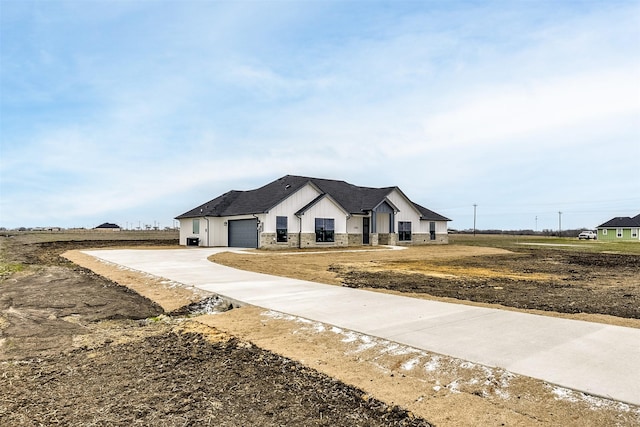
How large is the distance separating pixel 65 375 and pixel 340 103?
866 inches

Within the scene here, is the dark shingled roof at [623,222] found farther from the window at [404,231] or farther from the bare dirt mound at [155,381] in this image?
the bare dirt mound at [155,381]

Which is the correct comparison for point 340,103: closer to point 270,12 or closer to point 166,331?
point 270,12

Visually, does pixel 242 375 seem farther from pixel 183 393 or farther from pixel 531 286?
pixel 531 286

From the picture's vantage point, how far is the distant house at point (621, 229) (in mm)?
67000

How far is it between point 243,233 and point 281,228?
351cm

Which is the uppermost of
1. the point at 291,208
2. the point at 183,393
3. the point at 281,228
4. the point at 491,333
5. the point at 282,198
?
the point at 282,198

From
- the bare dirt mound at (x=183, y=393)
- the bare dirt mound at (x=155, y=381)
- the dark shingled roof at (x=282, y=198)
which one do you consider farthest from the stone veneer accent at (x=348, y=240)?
the bare dirt mound at (x=183, y=393)

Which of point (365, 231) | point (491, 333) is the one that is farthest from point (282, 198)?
point (491, 333)

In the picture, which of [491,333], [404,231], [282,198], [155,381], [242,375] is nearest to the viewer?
[155,381]

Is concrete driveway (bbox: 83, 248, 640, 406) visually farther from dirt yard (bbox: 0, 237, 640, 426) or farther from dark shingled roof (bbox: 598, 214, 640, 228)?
dark shingled roof (bbox: 598, 214, 640, 228)

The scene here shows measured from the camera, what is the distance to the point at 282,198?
30.5 metres

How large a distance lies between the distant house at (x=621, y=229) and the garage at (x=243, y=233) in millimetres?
64583

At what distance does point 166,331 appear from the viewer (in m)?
7.11

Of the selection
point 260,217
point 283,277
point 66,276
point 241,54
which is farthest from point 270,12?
point 260,217
